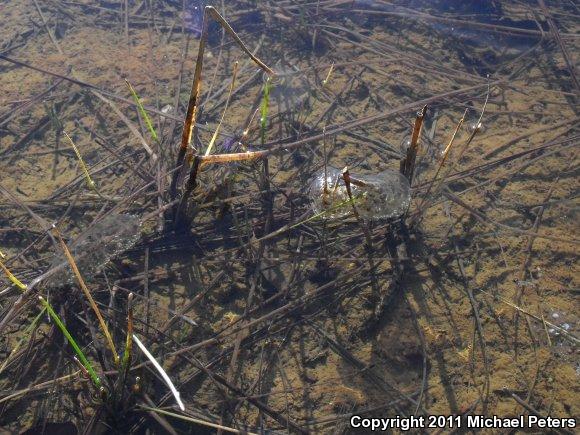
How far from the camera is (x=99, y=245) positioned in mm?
2480

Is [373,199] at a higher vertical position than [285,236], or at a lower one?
higher

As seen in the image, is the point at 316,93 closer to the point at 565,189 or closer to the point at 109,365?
the point at 565,189

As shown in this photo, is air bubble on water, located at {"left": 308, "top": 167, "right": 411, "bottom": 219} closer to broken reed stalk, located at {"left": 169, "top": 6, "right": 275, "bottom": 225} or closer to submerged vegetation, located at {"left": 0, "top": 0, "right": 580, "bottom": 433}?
submerged vegetation, located at {"left": 0, "top": 0, "right": 580, "bottom": 433}

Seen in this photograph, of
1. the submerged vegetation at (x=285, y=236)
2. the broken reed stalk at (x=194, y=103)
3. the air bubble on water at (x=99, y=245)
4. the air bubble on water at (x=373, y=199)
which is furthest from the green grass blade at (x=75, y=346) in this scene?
the air bubble on water at (x=373, y=199)

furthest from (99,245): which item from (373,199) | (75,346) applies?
(373,199)

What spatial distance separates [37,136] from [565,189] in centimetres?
355

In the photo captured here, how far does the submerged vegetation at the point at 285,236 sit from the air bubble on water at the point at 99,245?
0.01m

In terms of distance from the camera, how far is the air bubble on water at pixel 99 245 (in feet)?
7.84

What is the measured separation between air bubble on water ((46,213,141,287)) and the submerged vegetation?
13 mm

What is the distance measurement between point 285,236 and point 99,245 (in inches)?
39.7

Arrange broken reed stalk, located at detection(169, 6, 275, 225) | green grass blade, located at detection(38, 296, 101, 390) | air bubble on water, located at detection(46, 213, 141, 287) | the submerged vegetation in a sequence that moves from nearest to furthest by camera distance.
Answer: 1. green grass blade, located at detection(38, 296, 101, 390)
2. broken reed stalk, located at detection(169, 6, 275, 225)
3. the submerged vegetation
4. air bubble on water, located at detection(46, 213, 141, 287)

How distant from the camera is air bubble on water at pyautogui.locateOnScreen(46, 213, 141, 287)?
2.39 meters

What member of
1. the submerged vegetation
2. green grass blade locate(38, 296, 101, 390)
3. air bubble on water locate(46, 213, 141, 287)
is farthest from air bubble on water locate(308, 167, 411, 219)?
green grass blade locate(38, 296, 101, 390)

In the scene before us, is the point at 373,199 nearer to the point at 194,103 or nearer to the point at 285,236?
the point at 285,236
